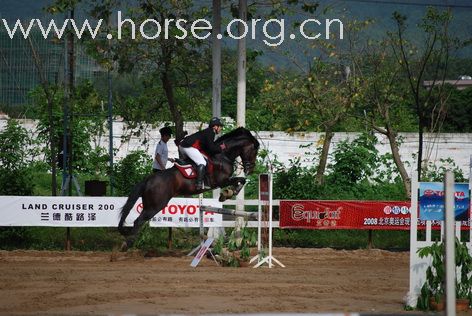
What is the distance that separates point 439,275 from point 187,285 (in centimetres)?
420

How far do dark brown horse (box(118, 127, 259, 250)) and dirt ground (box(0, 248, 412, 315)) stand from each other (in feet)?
3.17

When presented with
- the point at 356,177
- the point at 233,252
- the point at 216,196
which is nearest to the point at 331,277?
the point at 233,252

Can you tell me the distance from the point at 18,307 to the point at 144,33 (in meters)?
14.1

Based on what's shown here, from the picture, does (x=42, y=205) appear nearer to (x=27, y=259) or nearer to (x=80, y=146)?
(x=27, y=259)

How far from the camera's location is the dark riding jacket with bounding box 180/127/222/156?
18.9m

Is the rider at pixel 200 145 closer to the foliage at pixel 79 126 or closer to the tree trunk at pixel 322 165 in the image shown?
the tree trunk at pixel 322 165

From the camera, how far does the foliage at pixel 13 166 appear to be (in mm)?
23000

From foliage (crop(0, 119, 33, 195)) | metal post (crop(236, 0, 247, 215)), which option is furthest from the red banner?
foliage (crop(0, 119, 33, 195))

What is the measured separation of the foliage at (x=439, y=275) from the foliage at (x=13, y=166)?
12.4m

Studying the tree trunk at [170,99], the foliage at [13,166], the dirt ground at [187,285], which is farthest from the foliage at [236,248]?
the tree trunk at [170,99]

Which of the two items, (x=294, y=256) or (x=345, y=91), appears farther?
(x=345, y=91)

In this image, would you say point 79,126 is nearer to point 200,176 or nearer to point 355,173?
point 355,173

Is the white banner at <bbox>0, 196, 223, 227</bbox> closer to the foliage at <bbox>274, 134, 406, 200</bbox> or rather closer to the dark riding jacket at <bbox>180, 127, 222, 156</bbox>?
the dark riding jacket at <bbox>180, 127, 222, 156</bbox>

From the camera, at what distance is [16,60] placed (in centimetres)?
3788
